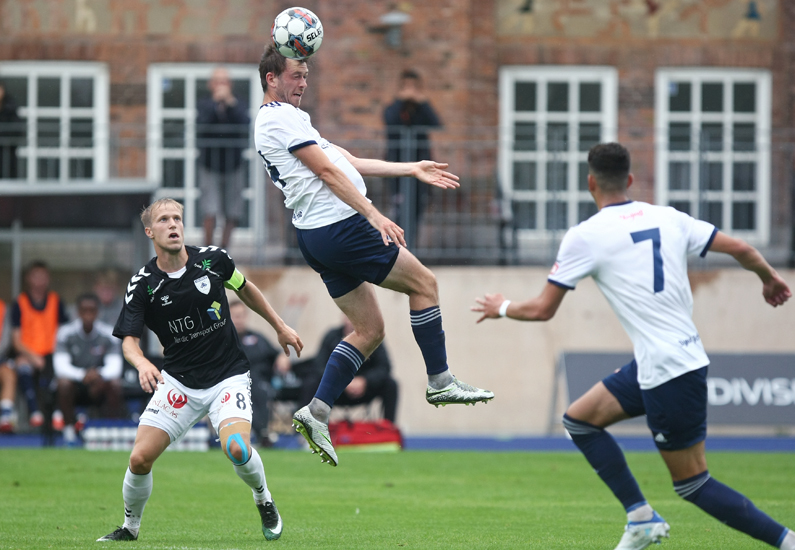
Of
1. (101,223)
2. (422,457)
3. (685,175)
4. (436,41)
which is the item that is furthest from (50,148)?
(685,175)

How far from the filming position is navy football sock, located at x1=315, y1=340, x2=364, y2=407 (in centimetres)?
768

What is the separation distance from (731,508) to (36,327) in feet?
38.2

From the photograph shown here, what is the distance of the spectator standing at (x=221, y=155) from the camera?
1664 cm

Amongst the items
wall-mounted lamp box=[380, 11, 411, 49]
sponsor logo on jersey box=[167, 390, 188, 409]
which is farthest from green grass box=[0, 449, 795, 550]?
wall-mounted lamp box=[380, 11, 411, 49]

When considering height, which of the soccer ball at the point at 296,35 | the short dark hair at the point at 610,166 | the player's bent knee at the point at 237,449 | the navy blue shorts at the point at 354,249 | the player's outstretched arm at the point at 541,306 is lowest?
the player's bent knee at the point at 237,449

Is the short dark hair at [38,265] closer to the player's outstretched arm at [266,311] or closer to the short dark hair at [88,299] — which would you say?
the short dark hair at [88,299]

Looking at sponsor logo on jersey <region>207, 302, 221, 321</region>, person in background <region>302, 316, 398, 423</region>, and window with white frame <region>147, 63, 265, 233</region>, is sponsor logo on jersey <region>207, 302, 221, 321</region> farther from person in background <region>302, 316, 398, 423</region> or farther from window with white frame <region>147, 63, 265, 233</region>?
window with white frame <region>147, 63, 265, 233</region>

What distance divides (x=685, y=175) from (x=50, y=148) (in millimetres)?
9499

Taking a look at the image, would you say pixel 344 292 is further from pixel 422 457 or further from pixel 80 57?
pixel 80 57

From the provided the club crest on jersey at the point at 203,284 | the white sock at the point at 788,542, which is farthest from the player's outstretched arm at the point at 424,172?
the white sock at the point at 788,542

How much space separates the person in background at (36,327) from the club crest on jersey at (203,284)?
846cm

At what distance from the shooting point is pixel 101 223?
15.9 m

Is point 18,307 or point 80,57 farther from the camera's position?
point 80,57

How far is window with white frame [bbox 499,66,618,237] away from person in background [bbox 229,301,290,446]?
4.38 meters
